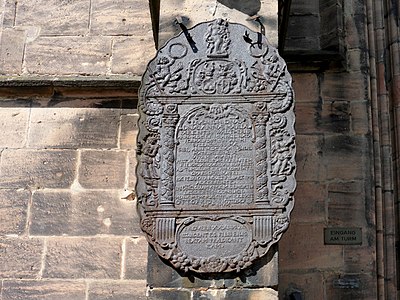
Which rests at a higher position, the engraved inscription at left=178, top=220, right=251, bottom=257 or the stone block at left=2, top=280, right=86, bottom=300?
the engraved inscription at left=178, top=220, right=251, bottom=257

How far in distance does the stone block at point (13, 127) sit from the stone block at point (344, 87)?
219 cm

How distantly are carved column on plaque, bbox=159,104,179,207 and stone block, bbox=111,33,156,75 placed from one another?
Answer: 4.43 ft

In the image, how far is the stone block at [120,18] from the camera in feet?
17.7

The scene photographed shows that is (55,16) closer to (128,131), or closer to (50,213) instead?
(128,131)

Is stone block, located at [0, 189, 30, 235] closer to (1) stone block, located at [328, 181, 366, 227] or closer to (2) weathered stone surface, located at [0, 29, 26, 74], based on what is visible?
(2) weathered stone surface, located at [0, 29, 26, 74]

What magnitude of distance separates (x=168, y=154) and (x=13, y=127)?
1717 mm

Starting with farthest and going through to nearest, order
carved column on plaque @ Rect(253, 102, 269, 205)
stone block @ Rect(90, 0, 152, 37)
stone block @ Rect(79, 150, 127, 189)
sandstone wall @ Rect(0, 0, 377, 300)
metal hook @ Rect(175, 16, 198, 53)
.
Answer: stone block @ Rect(90, 0, 152, 37) < stone block @ Rect(79, 150, 127, 189) < sandstone wall @ Rect(0, 0, 377, 300) < metal hook @ Rect(175, 16, 198, 53) < carved column on plaque @ Rect(253, 102, 269, 205)

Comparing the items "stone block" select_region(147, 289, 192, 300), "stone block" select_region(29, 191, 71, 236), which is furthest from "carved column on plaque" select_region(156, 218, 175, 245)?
"stone block" select_region(29, 191, 71, 236)

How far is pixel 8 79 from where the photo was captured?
5.11 m

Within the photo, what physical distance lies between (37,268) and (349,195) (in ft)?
7.22

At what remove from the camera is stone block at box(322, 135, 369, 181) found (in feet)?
15.9

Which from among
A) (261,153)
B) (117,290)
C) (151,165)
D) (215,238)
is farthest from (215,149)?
(117,290)

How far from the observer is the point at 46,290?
4.72m

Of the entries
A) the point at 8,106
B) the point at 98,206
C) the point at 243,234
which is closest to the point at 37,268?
the point at 98,206
